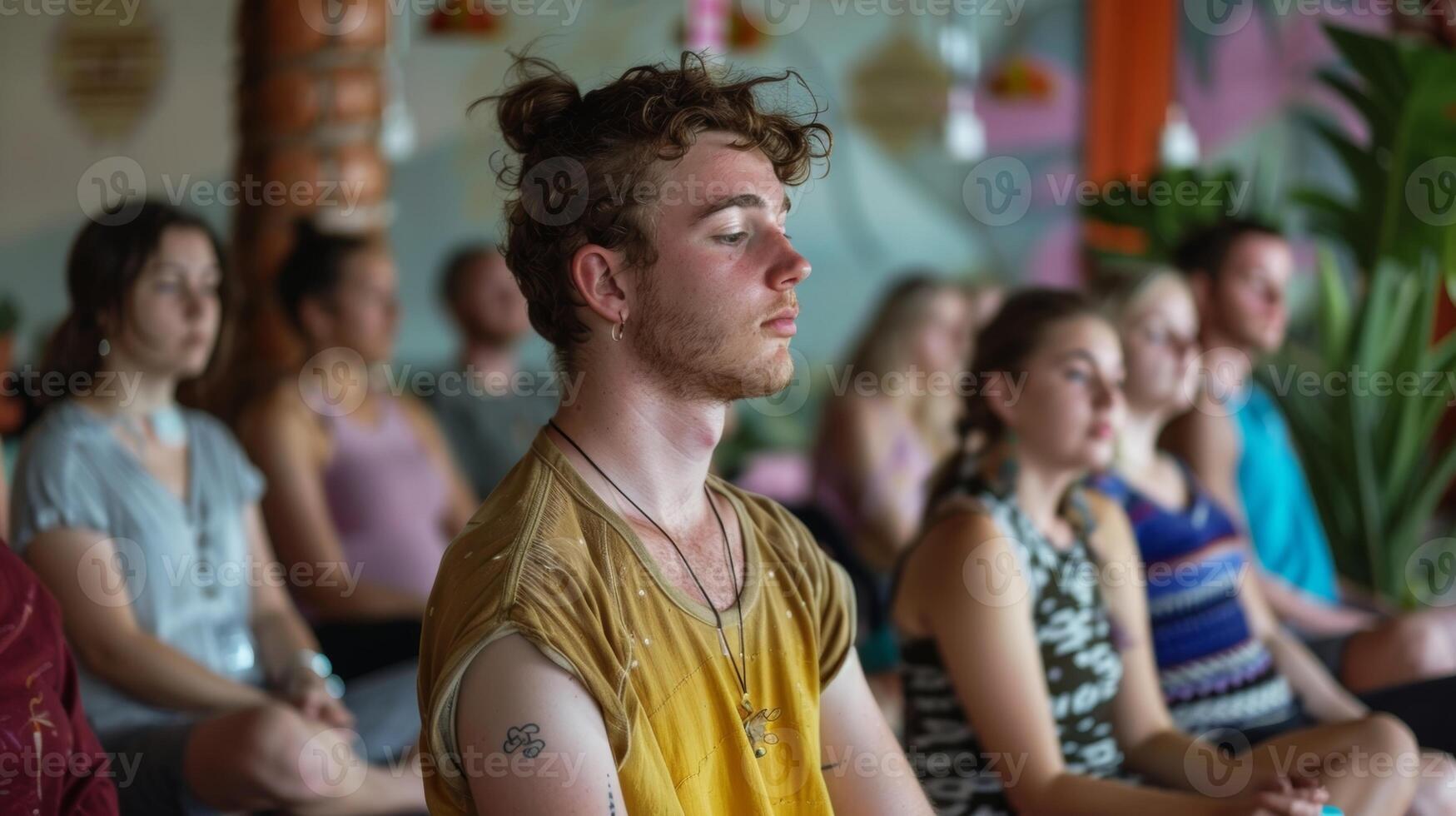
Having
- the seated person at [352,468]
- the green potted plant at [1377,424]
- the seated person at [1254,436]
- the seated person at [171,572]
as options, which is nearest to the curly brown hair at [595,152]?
the seated person at [171,572]

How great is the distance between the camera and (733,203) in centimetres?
112

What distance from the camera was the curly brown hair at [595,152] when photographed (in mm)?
1113

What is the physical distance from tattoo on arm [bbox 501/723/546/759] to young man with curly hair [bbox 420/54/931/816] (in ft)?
0.15

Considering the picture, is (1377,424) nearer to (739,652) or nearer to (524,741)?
(739,652)

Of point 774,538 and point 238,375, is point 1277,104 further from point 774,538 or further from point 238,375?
point 774,538

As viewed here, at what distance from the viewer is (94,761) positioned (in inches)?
49.5

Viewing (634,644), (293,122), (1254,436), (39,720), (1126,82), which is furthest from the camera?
(1126,82)

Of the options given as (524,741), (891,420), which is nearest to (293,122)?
(891,420)

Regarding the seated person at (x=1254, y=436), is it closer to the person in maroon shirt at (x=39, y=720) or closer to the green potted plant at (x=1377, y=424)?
the green potted plant at (x=1377, y=424)

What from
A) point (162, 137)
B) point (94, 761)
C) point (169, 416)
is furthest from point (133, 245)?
point (162, 137)

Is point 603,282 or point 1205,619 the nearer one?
point 603,282

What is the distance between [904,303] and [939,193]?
1914 millimetres

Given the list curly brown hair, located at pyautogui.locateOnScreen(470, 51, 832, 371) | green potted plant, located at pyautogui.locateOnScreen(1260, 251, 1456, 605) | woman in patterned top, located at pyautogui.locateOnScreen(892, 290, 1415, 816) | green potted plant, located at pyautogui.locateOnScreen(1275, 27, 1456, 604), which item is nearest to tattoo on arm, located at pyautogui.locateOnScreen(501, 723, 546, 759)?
curly brown hair, located at pyautogui.locateOnScreen(470, 51, 832, 371)

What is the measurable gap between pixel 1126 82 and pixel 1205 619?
11.6 ft
